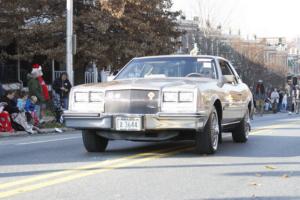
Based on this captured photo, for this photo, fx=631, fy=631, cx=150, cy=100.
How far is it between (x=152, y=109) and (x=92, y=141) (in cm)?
133

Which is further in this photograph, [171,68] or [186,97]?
[171,68]

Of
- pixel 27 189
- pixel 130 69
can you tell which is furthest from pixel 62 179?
pixel 130 69

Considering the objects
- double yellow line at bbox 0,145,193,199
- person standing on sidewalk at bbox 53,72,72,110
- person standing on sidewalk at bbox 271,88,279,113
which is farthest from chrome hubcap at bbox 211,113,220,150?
person standing on sidewalk at bbox 271,88,279,113

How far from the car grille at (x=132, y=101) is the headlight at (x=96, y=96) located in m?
0.09

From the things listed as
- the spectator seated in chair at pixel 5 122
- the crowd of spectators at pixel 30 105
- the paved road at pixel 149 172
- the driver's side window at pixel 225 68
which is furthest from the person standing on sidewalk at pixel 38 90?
the driver's side window at pixel 225 68

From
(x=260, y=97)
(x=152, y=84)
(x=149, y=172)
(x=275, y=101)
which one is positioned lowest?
(x=275, y=101)

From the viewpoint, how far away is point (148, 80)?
32.5 feet

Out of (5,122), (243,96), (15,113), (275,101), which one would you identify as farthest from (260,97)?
(243,96)

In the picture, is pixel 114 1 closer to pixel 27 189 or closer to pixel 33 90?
pixel 33 90

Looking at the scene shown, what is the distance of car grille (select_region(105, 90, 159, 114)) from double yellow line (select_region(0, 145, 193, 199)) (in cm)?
72

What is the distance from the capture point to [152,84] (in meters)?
9.42

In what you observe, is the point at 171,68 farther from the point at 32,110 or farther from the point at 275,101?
the point at 275,101

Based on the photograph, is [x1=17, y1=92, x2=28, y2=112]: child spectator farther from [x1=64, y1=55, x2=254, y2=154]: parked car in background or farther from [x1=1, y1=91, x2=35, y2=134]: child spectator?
[x1=64, y1=55, x2=254, y2=154]: parked car in background

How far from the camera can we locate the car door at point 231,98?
10883mm
